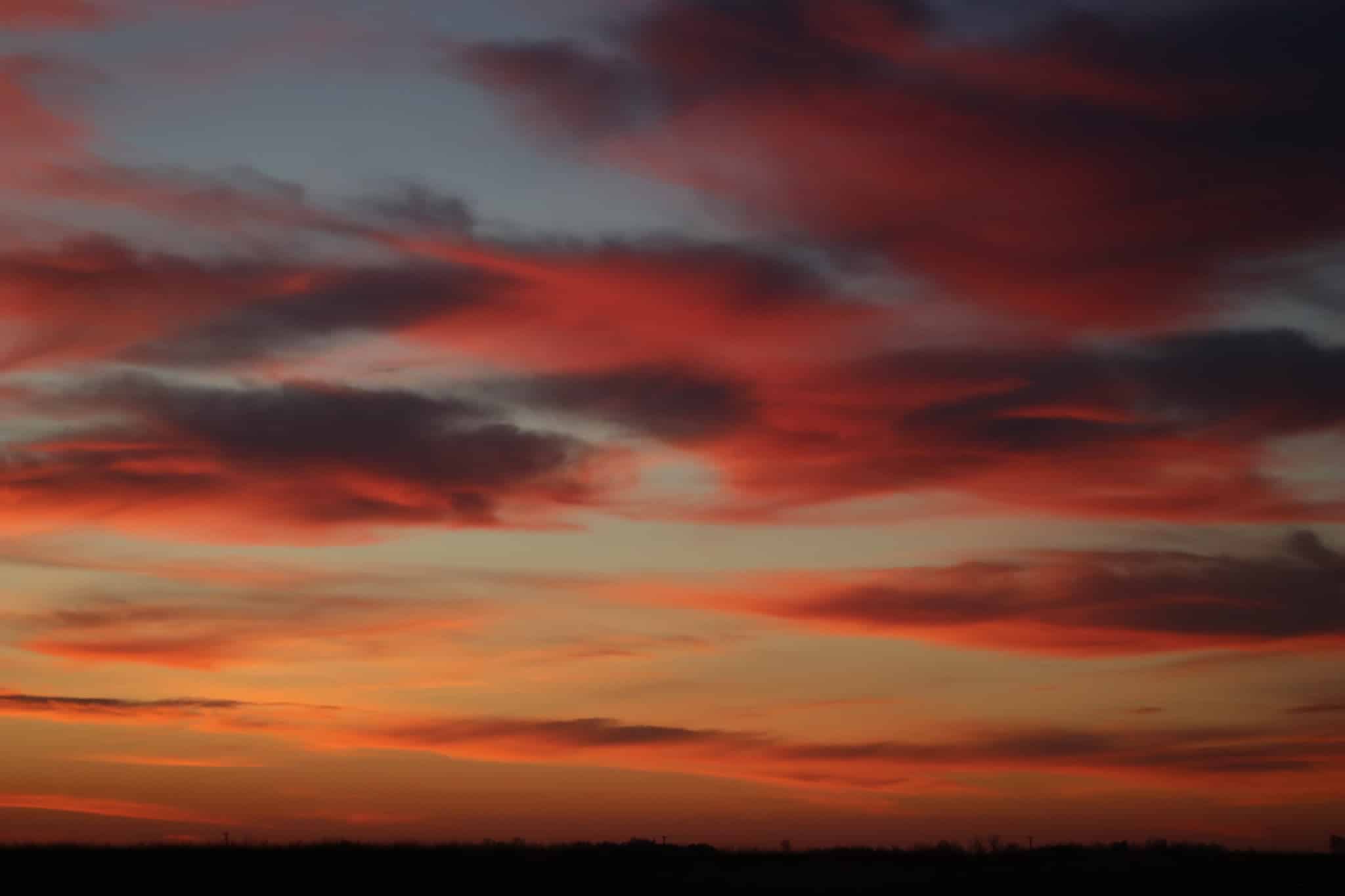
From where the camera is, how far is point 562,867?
5053cm

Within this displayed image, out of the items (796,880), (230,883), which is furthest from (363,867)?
(796,880)

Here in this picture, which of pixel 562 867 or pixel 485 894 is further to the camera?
pixel 562 867

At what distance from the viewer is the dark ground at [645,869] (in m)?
46.7

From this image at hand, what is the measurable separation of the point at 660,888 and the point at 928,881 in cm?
870

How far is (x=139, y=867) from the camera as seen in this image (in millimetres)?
49094

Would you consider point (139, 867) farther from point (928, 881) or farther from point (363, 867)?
point (928, 881)

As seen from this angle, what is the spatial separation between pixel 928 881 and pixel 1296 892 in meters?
10.7

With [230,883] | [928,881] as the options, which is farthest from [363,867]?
[928,881]

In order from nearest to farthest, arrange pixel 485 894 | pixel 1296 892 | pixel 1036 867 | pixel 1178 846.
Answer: pixel 485 894, pixel 1296 892, pixel 1036 867, pixel 1178 846

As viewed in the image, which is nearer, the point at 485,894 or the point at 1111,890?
the point at 485,894

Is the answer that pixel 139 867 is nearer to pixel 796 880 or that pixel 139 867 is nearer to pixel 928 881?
pixel 796 880

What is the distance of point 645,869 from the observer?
51875mm

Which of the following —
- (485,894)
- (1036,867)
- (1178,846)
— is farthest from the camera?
(1178,846)

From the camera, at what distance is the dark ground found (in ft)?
153
